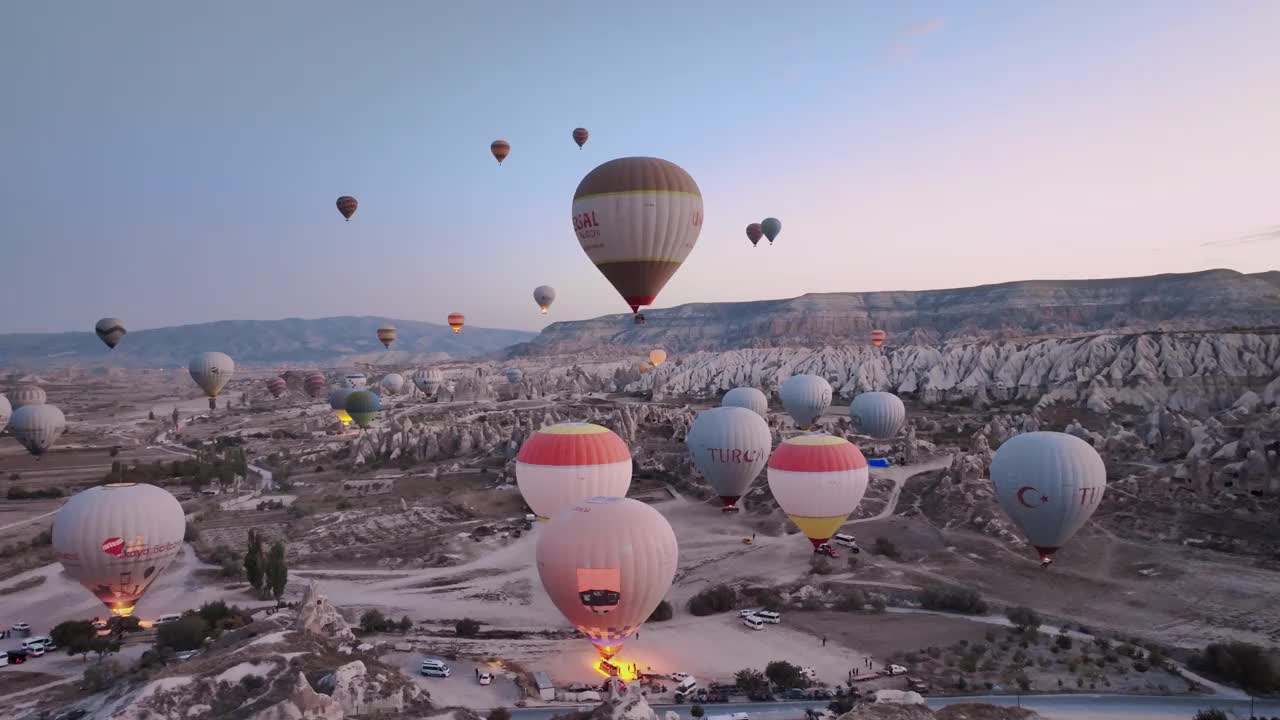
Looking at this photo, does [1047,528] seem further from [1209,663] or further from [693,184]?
[693,184]

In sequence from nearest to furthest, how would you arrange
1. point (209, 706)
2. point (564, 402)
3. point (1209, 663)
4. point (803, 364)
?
point (209, 706) → point (1209, 663) → point (564, 402) → point (803, 364)

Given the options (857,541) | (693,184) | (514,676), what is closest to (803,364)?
(857,541)

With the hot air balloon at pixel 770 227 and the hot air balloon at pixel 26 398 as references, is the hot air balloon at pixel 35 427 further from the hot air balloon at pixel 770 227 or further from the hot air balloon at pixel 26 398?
the hot air balloon at pixel 770 227

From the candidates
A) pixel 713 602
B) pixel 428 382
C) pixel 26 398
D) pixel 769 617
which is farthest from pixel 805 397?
pixel 26 398

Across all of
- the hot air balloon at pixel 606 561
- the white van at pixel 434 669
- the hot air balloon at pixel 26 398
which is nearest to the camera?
the hot air balloon at pixel 606 561

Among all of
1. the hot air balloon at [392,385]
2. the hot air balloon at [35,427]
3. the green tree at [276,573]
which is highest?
the hot air balloon at [35,427]

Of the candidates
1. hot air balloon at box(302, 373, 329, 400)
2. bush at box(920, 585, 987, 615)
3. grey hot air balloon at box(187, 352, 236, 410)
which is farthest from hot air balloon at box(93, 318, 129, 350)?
bush at box(920, 585, 987, 615)

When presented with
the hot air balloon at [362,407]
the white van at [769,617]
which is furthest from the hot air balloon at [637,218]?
the hot air balloon at [362,407]
